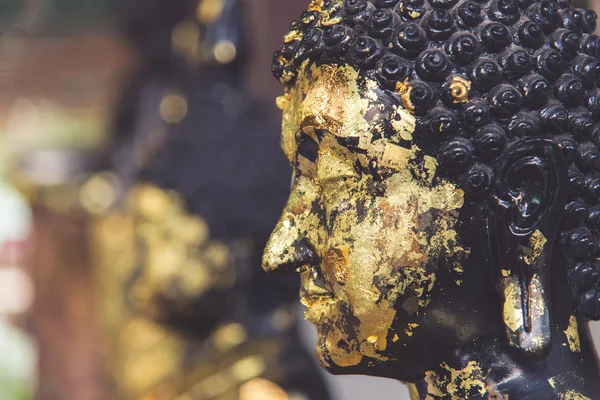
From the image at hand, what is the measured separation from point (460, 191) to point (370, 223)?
0.42 ft

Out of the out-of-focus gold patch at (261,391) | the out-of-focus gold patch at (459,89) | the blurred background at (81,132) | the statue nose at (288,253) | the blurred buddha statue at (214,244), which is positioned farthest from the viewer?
the blurred background at (81,132)

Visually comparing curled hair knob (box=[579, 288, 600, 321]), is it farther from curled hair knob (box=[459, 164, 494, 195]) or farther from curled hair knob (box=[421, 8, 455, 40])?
curled hair knob (box=[421, 8, 455, 40])

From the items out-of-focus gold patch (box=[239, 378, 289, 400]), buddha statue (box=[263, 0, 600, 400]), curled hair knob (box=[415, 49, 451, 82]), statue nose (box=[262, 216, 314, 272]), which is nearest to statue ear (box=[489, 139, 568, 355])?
buddha statue (box=[263, 0, 600, 400])

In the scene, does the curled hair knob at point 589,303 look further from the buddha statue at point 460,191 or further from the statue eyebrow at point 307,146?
the statue eyebrow at point 307,146

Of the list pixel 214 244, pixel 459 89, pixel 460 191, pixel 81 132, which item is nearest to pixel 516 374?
pixel 460 191

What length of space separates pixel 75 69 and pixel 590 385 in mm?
4336

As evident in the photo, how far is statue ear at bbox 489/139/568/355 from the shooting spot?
133 centimetres

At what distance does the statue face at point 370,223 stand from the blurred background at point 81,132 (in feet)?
3.44

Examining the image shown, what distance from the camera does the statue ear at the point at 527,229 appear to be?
1326 mm

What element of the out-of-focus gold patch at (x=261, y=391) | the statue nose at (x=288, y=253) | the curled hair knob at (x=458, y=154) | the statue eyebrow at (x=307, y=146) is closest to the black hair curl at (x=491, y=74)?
the curled hair knob at (x=458, y=154)

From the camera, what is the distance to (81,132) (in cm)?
554

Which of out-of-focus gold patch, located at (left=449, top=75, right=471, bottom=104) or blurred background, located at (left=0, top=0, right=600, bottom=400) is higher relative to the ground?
out-of-focus gold patch, located at (left=449, top=75, right=471, bottom=104)

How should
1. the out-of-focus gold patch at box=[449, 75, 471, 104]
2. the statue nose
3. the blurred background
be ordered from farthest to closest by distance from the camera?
the blurred background
the statue nose
the out-of-focus gold patch at box=[449, 75, 471, 104]

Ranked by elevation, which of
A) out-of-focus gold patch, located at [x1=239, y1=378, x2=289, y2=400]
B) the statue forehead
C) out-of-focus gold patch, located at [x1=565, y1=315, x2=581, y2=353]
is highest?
the statue forehead
